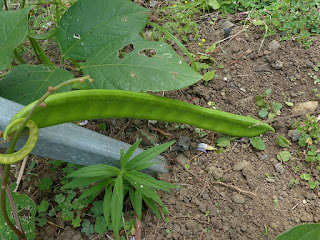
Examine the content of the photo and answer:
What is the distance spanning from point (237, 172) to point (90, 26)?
4.00 ft

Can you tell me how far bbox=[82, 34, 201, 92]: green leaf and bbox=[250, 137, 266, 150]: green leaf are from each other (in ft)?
2.10

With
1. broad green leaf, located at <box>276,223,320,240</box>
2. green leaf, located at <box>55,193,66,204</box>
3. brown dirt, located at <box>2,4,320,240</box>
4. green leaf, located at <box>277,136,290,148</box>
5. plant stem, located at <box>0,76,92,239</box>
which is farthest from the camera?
green leaf, located at <box>277,136,290,148</box>

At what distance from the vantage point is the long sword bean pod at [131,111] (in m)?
1.52

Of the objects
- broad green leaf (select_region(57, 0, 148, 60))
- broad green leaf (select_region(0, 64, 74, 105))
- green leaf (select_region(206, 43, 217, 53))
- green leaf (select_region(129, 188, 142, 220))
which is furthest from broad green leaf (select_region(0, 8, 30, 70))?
green leaf (select_region(206, 43, 217, 53))

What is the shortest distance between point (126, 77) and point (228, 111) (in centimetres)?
83

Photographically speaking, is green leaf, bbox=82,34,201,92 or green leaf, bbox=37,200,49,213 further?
green leaf, bbox=37,200,49,213

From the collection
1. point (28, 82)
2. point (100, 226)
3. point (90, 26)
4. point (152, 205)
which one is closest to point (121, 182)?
point (152, 205)

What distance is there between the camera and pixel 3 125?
4.36ft

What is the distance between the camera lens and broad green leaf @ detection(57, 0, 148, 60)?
74.3 inches

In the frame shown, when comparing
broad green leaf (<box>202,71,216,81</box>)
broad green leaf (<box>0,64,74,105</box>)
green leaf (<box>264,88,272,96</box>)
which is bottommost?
green leaf (<box>264,88,272,96</box>)

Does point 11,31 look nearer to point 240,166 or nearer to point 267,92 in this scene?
point 240,166

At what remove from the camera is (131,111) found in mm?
1837

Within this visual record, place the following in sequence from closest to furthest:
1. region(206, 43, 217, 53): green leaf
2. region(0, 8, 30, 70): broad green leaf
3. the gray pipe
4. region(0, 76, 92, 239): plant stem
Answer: region(0, 76, 92, 239): plant stem
the gray pipe
region(0, 8, 30, 70): broad green leaf
region(206, 43, 217, 53): green leaf

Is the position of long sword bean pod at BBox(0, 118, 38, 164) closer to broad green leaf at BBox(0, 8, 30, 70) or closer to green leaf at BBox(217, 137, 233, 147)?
broad green leaf at BBox(0, 8, 30, 70)
